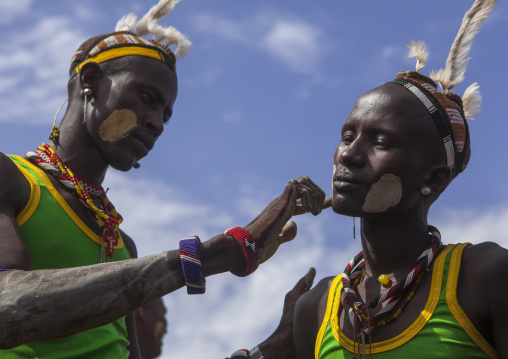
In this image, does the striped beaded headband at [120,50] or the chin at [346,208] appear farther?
the striped beaded headband at [120,50]

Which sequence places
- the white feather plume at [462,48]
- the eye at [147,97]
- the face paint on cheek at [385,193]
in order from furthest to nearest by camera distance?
the eye at [147,97]
the white feather plume at [462,48]
the face paint on cheek at [385,193]

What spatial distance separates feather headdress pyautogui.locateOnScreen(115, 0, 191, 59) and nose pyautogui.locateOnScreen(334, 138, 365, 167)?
205cm

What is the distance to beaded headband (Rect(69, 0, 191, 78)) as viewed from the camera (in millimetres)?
5258

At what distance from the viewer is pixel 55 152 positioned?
16.2 feet

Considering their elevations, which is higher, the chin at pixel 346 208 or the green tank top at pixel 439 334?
the chin at pixel 346 208

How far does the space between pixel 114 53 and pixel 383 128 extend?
2062mm

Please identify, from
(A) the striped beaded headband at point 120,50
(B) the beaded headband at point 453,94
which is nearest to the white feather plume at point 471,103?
(B) the beaded headband at point 453,94

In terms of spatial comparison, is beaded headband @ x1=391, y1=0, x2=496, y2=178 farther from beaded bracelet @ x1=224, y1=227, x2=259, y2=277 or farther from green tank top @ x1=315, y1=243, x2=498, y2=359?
beaded bracelet @ x1=224, y1=227, x2=259, y2=277

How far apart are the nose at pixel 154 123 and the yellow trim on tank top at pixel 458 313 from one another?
84.4 inches

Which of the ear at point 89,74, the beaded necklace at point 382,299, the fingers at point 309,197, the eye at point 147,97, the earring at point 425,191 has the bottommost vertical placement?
the beaded necklace at point 382,299

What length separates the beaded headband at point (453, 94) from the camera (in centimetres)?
421

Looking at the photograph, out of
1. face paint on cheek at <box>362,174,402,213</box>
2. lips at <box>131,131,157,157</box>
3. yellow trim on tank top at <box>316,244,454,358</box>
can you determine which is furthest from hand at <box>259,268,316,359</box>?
lips at <box>131,131,157,157</box>

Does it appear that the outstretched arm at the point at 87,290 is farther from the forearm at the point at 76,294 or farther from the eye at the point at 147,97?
the eye at the point at 147,97

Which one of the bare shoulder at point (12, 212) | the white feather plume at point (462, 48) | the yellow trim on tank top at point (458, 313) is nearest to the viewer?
the yellow trim on tank top at point (458, 313)
